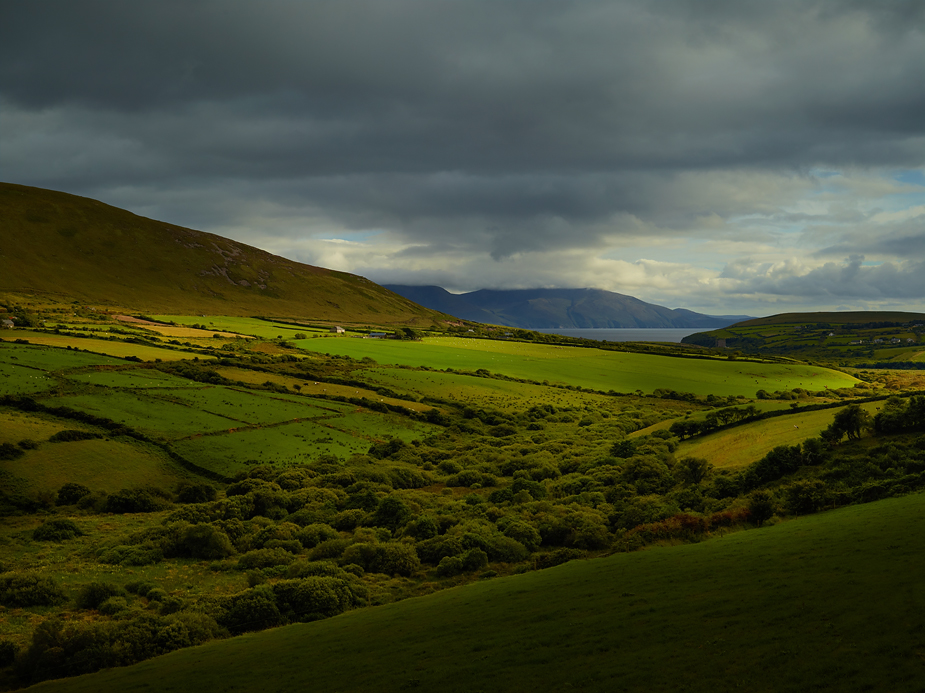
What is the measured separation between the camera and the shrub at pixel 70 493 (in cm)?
5597

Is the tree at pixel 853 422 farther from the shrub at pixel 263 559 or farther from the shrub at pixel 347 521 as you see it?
the shrub at pixel 263 559

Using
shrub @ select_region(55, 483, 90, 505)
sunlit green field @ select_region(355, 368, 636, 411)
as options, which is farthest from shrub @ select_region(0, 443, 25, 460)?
sunlit green field @ select_region(355, 368, 636, 411)

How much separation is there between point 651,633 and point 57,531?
50.5 meters

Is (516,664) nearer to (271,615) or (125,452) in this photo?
(271,615)

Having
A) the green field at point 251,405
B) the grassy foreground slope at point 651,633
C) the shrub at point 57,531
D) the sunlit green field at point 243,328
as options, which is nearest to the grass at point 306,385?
the green field at point 251,405

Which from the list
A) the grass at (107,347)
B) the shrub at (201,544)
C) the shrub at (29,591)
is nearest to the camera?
the shrub at (29,591)

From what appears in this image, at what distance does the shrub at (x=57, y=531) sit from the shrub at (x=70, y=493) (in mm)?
5744

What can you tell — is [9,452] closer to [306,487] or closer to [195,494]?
[195,494]

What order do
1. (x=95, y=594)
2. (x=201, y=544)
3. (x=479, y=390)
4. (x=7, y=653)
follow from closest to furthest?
(x=7, y=653), (x=95, y=594), (x=201, y=544), (x=479, y=390)

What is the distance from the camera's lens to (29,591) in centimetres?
3716

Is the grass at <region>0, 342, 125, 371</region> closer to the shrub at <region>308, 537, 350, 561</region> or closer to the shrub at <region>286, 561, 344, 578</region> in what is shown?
the shrub at <region>308, 537, 350, 561</region>

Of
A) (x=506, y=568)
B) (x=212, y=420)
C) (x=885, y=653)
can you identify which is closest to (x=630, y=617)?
(x=885, y=653)

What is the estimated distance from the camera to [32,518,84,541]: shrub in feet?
158

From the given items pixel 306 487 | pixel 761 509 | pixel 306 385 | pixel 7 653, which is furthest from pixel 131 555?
pixel 306 385
